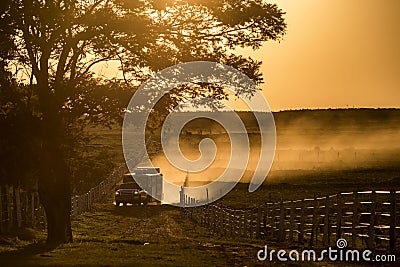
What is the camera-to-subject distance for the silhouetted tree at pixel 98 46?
28.2 m

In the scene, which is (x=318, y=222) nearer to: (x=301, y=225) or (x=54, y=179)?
(x=301, y=225)

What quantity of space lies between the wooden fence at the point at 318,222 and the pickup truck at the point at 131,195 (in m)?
8.59

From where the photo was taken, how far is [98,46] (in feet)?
96.8

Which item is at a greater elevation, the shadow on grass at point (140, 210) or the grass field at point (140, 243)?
the shadow on grass at point (140, 210)

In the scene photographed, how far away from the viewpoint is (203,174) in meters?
122

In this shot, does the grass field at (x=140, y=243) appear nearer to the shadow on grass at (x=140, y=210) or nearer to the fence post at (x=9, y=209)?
the shadow on grass at (x=140, y=210)

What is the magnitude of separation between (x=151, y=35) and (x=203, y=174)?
93.6 metres

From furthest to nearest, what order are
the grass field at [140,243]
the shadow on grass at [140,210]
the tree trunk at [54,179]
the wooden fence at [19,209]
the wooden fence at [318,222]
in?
1. the shadow on grass at [140,210]
2. the wooden fence at [19,209]
3. the tree trunk at [54,179]
4. the wooden fence at [318,222]
5. the grass field at [140,243]

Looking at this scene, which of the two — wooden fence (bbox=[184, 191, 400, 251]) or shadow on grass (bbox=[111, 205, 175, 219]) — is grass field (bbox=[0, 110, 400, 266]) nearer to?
shadow on grass (bbox=[111, 205, 175, 219])

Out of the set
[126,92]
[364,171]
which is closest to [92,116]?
[126,92]

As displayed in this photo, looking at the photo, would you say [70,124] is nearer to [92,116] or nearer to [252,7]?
[92,116]

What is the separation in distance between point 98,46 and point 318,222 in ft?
43.2

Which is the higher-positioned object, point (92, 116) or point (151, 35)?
point (151, 35)

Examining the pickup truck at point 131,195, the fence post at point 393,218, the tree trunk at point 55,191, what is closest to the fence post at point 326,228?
the fence post at point 393,218
